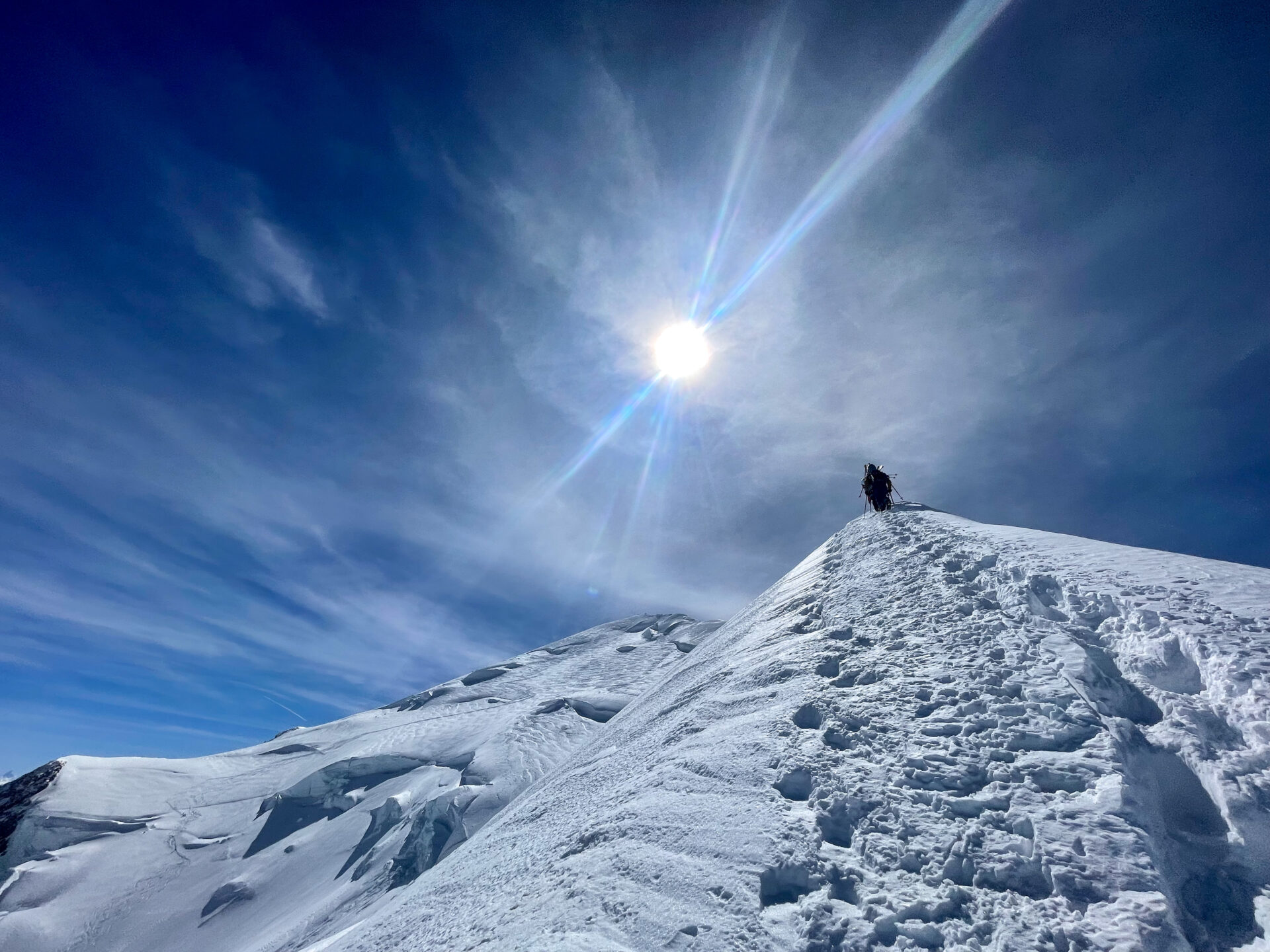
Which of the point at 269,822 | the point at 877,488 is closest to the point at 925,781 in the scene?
the point at 877,488

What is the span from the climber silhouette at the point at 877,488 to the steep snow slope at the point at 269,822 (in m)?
9.27

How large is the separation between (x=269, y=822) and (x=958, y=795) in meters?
42.4

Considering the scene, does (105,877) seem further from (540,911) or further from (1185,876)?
(1185,876)

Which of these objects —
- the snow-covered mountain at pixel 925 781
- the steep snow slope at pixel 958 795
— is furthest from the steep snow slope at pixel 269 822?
the steep snow slope at pixel 958 795

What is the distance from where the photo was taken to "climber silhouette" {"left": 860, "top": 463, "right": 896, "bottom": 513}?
741 inches

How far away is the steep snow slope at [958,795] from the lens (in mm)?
3961

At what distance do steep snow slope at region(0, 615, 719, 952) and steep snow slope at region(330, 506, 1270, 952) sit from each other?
10.7m

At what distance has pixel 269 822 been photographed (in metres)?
32.5

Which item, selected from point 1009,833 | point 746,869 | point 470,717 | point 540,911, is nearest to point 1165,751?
point 1009,833

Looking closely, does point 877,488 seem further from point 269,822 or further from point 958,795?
point 269,822

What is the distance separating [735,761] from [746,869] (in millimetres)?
1748

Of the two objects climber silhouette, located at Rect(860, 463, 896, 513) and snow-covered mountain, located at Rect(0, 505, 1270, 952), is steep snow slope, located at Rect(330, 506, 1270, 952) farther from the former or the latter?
climber silhouette, located at Rect(860, 463, 896, 513)

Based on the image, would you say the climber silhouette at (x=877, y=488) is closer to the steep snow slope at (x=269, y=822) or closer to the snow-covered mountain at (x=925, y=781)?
the snow-covered mountain at (x=925, y=781)

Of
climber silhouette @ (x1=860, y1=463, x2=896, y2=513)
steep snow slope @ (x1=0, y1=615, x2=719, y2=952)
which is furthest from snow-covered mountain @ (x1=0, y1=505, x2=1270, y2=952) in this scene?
steep snow slope @ (x1=0, y1=615, x2=719, y2=952)
